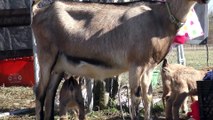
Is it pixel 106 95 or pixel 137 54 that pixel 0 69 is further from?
pixel 137 54

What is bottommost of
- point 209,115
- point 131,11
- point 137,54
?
point 209,115

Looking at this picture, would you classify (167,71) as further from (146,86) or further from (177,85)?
(146,86)

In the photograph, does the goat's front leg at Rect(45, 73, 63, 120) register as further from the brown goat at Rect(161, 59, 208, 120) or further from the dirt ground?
the brown goat at Rect(161, 59, 208, 120)

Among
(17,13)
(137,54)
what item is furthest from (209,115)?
(17,13)

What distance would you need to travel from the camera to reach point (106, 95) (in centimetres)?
795

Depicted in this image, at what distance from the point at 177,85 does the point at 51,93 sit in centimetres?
187

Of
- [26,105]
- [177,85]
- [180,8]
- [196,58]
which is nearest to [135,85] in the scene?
[180,8]

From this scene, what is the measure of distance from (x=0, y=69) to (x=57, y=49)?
16.8 feet

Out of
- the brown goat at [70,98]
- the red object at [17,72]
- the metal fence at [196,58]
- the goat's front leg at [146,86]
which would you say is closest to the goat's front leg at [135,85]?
the goat's front leg at [146,86]

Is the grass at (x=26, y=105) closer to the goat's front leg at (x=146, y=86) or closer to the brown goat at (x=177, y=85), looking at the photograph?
the brown goat at (x=177, y=85)

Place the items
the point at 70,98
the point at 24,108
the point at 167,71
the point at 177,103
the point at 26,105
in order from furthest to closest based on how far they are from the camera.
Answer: the point at 26,105 → the point at 24,108 → the point at 167,71 → the point at 177,103 → the point at 70,98

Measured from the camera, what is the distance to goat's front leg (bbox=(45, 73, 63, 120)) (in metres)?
6.52

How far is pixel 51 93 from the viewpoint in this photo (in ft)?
21.6

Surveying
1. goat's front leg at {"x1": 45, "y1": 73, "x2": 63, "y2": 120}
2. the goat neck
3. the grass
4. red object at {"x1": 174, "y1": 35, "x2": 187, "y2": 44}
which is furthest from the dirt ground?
the goat neck
